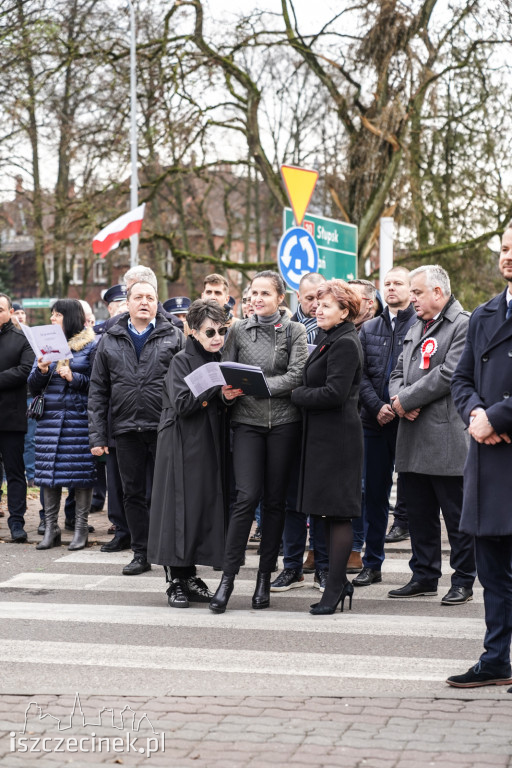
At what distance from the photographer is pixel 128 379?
8.23m

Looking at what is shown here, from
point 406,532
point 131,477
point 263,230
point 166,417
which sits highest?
point 263,230

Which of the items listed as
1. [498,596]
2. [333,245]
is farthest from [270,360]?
[333,245]

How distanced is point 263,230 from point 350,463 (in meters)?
38.4

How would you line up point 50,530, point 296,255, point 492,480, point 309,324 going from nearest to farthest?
point 492,480 < point 309,324 < point 50,530 < point 296,255

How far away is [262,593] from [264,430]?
1.06 metres

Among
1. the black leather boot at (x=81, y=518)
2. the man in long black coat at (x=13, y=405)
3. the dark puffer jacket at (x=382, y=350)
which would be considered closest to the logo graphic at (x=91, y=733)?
the dark puffer jacket at (x=382, y=350)

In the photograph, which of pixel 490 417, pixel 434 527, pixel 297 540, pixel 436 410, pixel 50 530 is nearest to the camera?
pixel 490 417

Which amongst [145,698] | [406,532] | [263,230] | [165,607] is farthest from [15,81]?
[263,230]

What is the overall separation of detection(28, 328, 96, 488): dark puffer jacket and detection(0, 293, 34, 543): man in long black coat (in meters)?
0.51

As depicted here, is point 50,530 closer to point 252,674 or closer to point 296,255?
point 252,674

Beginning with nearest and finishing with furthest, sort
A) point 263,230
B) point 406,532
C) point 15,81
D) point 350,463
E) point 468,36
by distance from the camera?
point 350,463 < point 406,532 < point 468,36 < point 15,81 < point 263,230

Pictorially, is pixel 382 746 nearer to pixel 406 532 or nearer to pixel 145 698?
pixel 145 698

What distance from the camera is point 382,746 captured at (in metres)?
4.31

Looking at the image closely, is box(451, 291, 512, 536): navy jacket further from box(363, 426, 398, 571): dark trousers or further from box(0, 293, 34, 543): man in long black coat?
box(0, 293, 34, 543): man in long black coat
